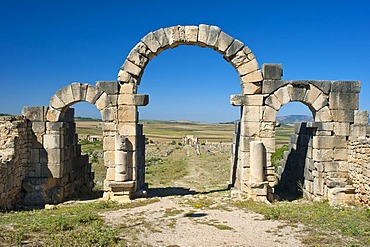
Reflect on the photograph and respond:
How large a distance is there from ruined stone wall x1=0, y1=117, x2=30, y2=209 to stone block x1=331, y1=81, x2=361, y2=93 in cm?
1093

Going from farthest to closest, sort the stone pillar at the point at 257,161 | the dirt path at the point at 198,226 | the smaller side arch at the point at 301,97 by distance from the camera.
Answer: the smaller side arch at the point at 301,97 < the stone pillar at the point at 257,161 < the dirt path at the point at 198,226

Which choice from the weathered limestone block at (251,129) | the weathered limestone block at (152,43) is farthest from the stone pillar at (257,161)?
the weathered limestone block at (152,43)

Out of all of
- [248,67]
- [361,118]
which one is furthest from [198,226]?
[361,118]

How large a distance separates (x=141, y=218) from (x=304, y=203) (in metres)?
5.83

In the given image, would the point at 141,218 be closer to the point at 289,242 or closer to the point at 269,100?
the point at 289,242

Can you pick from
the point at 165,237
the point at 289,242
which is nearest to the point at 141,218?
the point at 165,237

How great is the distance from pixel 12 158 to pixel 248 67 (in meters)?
8.42

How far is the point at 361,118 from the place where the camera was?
12258 mm

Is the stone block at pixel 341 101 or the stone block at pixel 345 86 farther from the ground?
the stone block at pixel 345 86

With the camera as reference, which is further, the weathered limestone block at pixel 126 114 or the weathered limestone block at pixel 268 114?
the weathered limestone block at pixel 126 114

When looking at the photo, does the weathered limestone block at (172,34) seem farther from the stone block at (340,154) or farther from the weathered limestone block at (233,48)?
the stone block at (340,154)

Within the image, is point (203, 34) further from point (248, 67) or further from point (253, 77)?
point (253, 77)

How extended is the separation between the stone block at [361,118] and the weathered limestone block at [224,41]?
508cm

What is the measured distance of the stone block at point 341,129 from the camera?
12.4m
